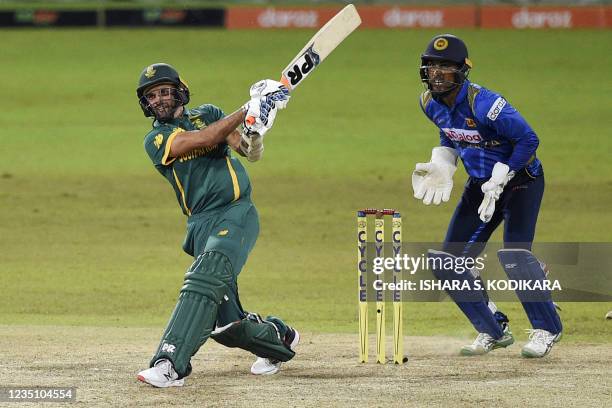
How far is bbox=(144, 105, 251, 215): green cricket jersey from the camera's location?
748 centimetres

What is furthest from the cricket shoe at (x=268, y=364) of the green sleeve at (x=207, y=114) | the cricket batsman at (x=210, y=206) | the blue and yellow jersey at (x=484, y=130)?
the blue and yellow jersey at (x=484, y=130)

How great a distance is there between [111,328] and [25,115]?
51.8 ft

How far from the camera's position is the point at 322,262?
1339 cm

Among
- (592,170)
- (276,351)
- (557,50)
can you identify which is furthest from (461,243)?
(557,50)

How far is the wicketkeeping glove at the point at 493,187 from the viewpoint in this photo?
7.98m

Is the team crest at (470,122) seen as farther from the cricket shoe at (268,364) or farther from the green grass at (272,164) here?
the green grass at (272,164)

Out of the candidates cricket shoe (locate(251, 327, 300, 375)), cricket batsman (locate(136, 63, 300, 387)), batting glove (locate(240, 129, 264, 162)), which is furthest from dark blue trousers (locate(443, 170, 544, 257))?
batting glove (locate(240, 129, 264, 162))

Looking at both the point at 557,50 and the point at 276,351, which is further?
Answer: the point at 557,50

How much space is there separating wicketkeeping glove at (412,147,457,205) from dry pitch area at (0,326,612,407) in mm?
1047

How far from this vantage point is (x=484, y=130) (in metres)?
8.16

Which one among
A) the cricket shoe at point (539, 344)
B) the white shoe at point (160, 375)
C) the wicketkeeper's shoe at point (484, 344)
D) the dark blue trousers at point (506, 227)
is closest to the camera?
the white shoe at point (160, 375)

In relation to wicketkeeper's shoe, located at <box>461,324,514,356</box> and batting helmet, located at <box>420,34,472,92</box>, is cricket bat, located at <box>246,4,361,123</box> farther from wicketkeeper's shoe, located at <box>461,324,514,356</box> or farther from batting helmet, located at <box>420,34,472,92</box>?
wicketkeeper's shoe, located at <box>461,324,514,356</box>

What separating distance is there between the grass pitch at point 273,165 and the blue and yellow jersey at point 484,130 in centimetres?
156

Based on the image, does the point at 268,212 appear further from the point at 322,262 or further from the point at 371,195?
the point at 322,262
